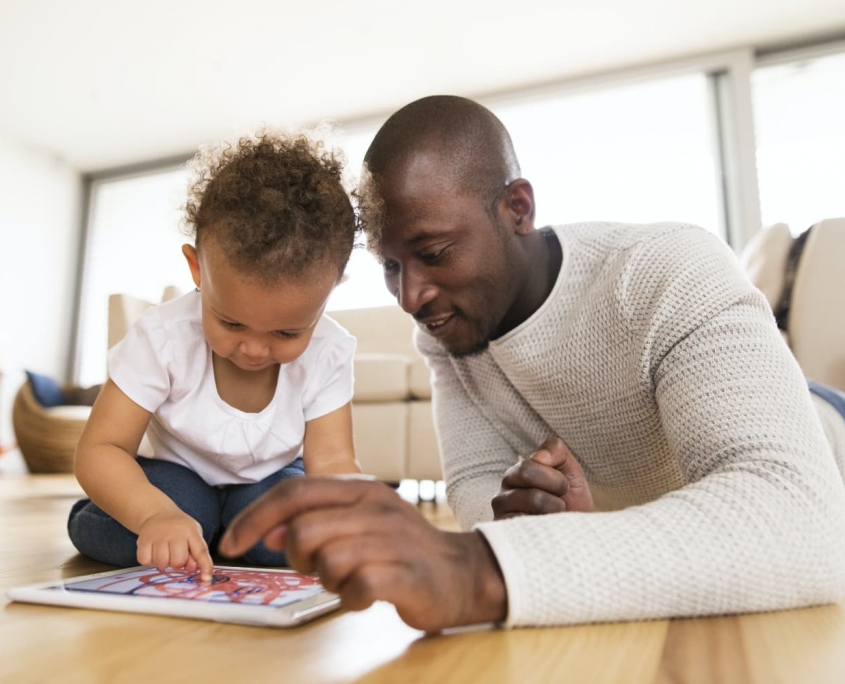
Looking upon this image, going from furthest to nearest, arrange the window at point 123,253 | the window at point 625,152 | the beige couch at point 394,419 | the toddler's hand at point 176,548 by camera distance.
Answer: the window at point 123,253, the window at point 625,152, the beige couch at point 394,419, the toddler's hand at point 176,548

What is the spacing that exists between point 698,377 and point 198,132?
5.19m

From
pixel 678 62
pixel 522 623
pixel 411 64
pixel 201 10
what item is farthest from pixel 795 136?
pixel 522 623

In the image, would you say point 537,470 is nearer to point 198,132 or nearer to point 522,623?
point 522,623

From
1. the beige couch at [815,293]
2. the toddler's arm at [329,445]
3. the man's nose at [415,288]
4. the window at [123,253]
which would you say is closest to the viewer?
the man's nose at [415,288]

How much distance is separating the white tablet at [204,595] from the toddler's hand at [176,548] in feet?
0.07

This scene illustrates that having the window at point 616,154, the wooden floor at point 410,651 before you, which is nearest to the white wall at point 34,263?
the window at point 616,154

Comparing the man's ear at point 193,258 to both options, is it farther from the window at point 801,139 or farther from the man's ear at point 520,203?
the window at point 801,139

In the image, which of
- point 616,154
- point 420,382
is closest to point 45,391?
point 420,382

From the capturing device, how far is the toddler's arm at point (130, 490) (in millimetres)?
813

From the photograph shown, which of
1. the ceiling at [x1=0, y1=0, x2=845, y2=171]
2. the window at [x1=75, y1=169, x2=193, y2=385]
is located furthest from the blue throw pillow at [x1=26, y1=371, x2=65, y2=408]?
the ceiling at [x1=0, y1=0, x2=845, y2=171]

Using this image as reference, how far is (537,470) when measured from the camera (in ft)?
Answer: 2.78

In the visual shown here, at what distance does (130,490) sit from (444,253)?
0.54 m

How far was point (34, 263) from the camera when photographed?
557cm

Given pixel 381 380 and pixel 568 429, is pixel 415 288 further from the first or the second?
pixel 381 380
